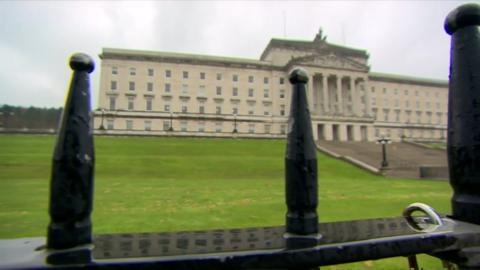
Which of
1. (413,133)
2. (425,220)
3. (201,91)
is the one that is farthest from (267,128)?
(425,220)

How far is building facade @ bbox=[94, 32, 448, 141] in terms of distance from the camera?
5778 centimetres

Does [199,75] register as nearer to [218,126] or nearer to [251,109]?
[218,126]

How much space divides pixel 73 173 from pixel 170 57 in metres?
63.7

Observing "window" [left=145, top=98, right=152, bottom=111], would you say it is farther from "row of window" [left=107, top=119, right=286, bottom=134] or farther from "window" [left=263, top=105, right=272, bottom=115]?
"window" [left=263, top=105, right=272, bottom=115]

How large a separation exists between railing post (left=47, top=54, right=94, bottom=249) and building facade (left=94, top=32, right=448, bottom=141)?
50393mm

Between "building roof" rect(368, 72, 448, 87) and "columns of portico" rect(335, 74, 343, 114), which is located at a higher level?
"building roof" rect(368, 72, 448, 87)

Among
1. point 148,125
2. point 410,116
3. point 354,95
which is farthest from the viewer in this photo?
point 410,116

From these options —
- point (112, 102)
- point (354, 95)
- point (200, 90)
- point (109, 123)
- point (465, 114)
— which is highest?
point (200, 90)

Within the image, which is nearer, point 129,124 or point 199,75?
point 129,124

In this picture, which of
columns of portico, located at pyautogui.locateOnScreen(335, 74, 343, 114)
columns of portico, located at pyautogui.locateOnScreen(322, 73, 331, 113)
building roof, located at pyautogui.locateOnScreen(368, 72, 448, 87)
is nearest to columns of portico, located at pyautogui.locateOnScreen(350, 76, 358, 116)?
columns of portico, located at pyautogui.locateOnScreen(335, 74, 343, 114)

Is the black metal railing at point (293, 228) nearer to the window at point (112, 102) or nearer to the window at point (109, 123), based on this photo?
the window at point (109, 123)

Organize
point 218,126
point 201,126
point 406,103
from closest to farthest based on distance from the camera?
point 201,126 < point 218,126 < point 406,103

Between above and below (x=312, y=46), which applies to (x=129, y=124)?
below

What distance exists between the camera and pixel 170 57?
60562mm
